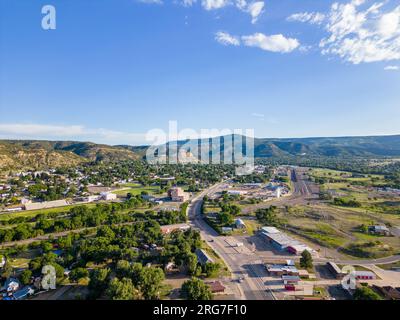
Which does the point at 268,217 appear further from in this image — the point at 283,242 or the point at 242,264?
the point at 242,264

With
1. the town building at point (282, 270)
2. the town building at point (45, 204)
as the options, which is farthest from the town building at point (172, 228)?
the town building at point (45, 204)

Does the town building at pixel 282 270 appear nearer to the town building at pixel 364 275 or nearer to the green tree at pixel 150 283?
the town building at pixel 364 275

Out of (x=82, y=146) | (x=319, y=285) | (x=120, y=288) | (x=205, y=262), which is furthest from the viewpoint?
(x=82, y=146)

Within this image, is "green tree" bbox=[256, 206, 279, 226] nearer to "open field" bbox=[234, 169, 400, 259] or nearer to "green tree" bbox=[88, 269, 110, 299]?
"open field" bbox=[234, 169, 400, 259]
